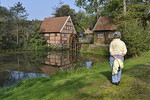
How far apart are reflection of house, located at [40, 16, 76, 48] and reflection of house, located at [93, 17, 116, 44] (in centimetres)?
854

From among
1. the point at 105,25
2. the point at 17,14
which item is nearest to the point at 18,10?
the point at 17,14

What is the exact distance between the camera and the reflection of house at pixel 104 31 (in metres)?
28.6

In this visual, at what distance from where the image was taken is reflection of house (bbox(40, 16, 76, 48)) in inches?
1397

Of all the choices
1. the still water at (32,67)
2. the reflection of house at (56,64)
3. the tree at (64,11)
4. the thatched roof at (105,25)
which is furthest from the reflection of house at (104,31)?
the tree at (64,11)

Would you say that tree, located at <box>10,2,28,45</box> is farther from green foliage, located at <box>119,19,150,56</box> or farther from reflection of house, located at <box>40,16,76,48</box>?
green foliage, located at <box>119,19,150,56</box>

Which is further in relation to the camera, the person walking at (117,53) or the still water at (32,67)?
the still water at (32,67)

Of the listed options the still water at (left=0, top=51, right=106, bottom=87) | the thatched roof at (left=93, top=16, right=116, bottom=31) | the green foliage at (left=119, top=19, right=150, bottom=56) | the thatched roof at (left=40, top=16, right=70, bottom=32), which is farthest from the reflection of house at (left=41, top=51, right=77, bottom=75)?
the thatched roof at (left=40, top=16, right=70, bottom=32)

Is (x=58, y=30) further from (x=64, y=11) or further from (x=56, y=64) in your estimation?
(x=56, y=64)

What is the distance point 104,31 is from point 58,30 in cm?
1067

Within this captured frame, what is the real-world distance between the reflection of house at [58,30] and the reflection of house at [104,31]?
8541 millimetres

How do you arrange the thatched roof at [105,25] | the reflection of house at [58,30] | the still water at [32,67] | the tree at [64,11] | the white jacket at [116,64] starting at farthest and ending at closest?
the tree at [64,11] < the reflection of house at [58,30] < the thatched roof at [105,25] < the still water at [32,67] < the white jacket at [116,64]

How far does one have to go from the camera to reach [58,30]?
34938 millimetres

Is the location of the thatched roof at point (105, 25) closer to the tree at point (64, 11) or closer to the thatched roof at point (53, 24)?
the thatched roof at point (53, 24)

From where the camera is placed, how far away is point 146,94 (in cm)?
444
